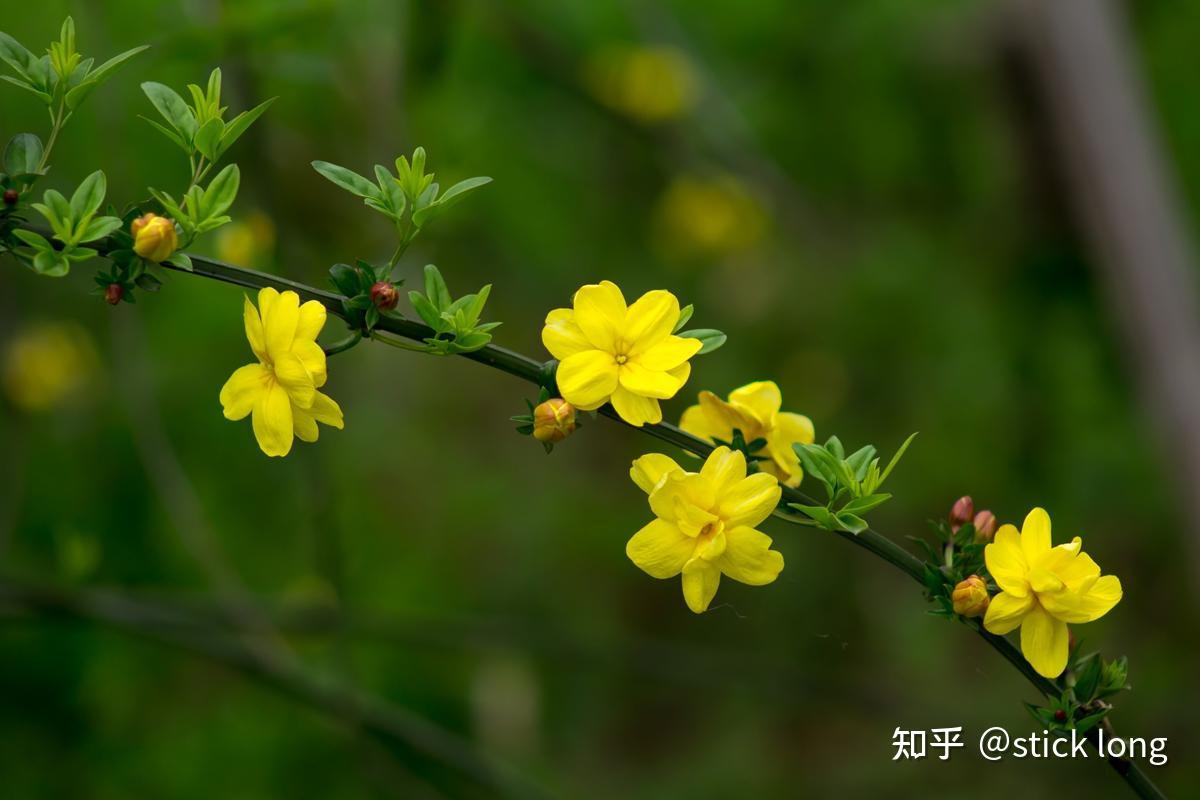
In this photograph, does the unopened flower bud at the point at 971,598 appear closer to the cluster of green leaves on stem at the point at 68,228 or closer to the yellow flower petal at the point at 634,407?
the yellow flower petal at the point at 634,407

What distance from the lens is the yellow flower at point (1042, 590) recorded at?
63 centimetres

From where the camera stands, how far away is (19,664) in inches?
74.2

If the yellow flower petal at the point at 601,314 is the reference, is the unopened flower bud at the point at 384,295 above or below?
below

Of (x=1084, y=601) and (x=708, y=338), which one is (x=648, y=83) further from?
(x=1084, y=601)

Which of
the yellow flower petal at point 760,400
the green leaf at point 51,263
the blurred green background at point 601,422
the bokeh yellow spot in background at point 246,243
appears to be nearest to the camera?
the green leaf at point 51,263

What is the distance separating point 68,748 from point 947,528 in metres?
1.67

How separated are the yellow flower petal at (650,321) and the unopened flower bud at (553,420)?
52 millimetres

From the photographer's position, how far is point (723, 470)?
2.02 feet

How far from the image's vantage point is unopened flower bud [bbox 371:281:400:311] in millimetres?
619

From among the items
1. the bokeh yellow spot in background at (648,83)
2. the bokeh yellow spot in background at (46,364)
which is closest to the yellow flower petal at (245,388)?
the bokeh yellow spot in background at (46,364)

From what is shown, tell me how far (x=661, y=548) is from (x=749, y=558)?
0.05m

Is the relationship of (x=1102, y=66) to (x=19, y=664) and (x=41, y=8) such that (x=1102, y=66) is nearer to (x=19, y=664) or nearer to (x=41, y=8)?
(x=41, y=8)

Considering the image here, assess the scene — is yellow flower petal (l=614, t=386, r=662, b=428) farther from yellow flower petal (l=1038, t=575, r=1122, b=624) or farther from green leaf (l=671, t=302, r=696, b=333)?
yellow flower petal (l=1038, t=575, r=1122, b=624)

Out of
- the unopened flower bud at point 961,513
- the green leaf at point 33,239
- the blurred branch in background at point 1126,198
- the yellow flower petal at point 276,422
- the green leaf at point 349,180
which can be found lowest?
the yellow flower petal at point 276,422
